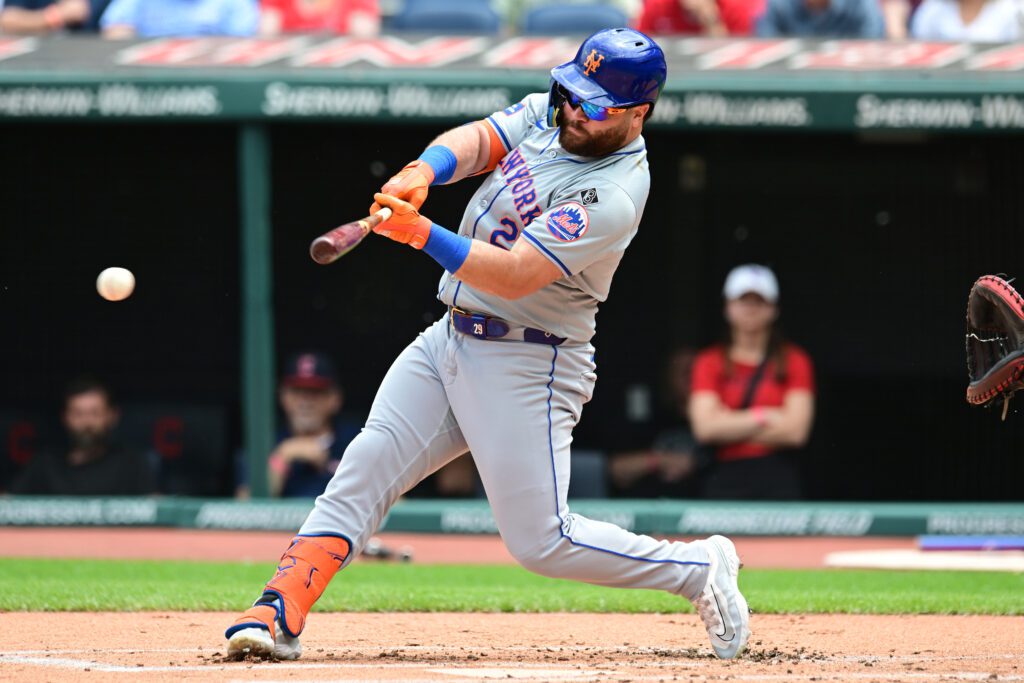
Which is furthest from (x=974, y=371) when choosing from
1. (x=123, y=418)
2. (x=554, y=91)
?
(x=123, y=418)

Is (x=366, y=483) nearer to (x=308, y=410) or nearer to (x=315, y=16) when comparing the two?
(x=308, y=410)

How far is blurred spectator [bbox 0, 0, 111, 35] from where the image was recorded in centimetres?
804

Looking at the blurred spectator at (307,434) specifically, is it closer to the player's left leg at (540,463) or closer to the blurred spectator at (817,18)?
the blurred spectator at (817,18)

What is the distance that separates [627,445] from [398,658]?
3917 mm

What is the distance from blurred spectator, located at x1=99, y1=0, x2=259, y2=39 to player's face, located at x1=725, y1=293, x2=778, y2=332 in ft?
9.33

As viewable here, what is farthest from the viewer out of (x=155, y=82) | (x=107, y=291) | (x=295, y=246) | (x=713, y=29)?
(x=713, y=29)

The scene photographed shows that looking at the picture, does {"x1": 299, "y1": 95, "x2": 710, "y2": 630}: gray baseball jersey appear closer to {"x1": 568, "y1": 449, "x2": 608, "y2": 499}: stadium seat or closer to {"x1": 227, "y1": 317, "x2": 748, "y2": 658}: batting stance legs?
{"x1": 227, "y1": 317, "x2": 748, "y2": 658}: batting stance legs

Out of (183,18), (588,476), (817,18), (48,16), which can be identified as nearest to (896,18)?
(817,18)

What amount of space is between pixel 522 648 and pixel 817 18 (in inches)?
194

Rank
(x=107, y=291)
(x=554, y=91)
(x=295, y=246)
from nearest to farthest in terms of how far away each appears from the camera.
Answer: (x=554, y=91), (x=107, y=291), (x=295, y=246)

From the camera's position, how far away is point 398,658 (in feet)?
12.3

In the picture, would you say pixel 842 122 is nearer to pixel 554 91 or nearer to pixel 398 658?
pixel 554 91

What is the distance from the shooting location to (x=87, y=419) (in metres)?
7.46

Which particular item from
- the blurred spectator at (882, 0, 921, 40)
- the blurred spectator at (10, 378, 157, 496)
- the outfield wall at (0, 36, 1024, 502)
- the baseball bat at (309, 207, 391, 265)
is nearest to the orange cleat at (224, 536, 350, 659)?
the baseball bat at (309, 207, 391, 265)
